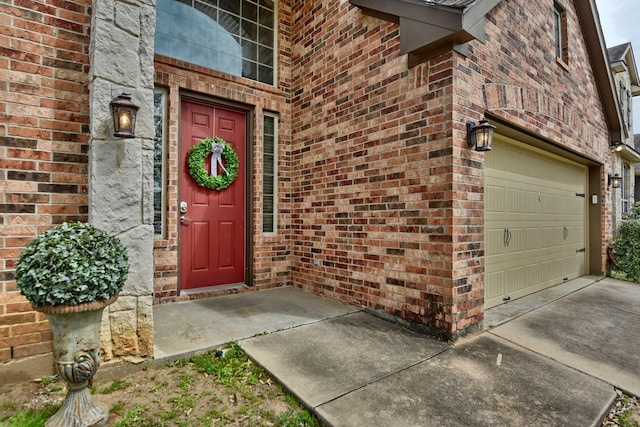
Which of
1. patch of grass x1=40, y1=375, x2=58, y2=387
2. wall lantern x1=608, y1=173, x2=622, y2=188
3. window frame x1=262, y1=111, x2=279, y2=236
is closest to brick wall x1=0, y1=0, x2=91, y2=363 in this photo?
patch of grass x1=40, y1=375, x2=58, y2=387

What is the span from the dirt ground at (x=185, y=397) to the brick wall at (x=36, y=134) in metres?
0.40

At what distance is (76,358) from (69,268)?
1.59ft

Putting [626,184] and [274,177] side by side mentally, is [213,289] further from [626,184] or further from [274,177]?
[626,184]

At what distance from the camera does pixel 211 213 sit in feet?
13.3

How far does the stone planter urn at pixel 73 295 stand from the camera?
1.56 m

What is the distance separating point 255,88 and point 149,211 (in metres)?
2.69

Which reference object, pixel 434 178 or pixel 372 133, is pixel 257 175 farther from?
pixel 434 178

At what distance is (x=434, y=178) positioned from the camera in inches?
111

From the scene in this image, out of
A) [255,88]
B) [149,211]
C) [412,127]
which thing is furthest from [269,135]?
[149,211]

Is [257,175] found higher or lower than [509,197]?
higher

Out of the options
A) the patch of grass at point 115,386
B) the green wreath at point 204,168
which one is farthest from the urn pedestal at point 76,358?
the green wreath at point 204,168

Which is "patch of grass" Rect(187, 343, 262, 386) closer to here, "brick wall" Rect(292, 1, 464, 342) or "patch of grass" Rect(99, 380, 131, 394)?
"patch of grass" Rect(99, 380, 131, 394)

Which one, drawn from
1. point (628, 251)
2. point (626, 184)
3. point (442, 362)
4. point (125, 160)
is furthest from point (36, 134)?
point (626, 184)

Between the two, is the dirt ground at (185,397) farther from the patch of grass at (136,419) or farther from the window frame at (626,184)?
the window frame at (626,184)
